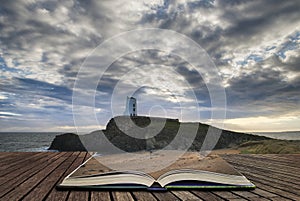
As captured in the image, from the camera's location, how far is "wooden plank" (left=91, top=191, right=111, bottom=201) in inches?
47.7

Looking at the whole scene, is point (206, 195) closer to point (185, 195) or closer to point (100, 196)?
point (185, 195)

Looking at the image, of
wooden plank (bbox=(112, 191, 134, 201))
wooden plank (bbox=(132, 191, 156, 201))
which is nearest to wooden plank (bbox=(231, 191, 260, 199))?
wooden plank (bbox=(132, 191, 156, 201))

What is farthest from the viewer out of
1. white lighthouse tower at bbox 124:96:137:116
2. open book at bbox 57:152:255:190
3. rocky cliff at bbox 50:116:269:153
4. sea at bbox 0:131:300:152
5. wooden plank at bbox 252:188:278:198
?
sea at bbox 0:131:300:152

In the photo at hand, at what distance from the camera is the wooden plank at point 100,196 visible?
1211 mm

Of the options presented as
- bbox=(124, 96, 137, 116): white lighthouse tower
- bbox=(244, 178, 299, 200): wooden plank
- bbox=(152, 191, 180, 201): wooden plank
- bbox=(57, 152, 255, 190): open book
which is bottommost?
bbox=(244, 178, 299, 200): wooden plank

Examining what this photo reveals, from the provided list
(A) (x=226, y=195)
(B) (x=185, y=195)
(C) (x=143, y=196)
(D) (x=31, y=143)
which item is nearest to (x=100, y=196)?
(C) (x=143, y=196)

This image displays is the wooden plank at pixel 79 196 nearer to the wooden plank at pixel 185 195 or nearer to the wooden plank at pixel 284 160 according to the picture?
the wooden plank at pixel 185 195

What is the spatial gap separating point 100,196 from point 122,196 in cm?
13

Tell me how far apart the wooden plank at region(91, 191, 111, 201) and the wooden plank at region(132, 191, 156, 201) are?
17cm

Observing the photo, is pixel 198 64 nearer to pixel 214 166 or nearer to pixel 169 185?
pixel 214 166

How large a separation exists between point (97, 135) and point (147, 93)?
18.1m

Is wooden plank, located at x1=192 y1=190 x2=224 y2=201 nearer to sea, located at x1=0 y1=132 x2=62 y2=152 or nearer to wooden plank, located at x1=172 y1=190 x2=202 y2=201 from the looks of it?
wooden plank, located at x1=172 y1=190 x2=202 y2=201

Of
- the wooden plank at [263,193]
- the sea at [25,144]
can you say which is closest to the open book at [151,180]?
the wooden plank at [263,193]

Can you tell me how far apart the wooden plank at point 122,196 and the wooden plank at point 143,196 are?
37mm
